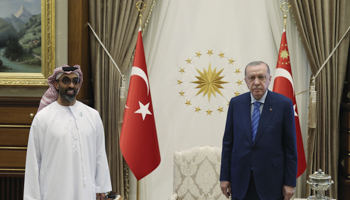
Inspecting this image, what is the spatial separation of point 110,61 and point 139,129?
3.20 feet

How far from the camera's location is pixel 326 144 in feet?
14.7

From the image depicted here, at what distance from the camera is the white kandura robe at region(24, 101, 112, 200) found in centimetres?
266

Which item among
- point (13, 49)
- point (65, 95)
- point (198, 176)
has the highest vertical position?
point (13, 49)

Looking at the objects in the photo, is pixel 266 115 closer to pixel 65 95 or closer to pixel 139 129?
pixel 65 95

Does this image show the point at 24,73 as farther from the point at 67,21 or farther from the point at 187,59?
the point at 187,59

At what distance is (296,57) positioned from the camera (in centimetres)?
466

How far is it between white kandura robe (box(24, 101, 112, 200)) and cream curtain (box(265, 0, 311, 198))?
281 centimetres

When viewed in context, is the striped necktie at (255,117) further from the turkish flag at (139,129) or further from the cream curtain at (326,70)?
the cream curtain at (326,70)

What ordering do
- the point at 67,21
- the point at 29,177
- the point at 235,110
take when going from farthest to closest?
the point at 67,21 < the point at 235,110 < the point at 29,177

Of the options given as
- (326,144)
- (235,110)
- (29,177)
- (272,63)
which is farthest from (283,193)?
(272,63)

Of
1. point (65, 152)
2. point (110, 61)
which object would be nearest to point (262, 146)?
point (65, 152)

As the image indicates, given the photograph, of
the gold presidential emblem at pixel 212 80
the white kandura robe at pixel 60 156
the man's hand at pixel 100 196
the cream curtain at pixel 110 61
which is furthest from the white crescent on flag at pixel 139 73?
the man's hand at pixel 100 196

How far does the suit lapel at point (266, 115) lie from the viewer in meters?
2.66

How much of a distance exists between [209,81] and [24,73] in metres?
2.18
